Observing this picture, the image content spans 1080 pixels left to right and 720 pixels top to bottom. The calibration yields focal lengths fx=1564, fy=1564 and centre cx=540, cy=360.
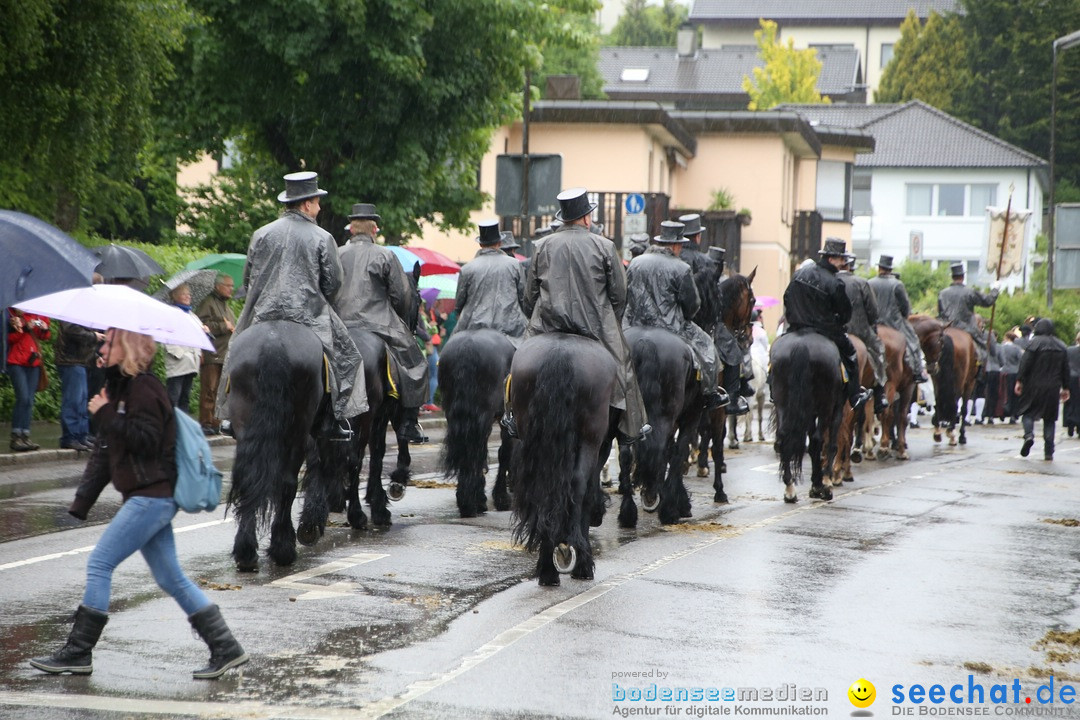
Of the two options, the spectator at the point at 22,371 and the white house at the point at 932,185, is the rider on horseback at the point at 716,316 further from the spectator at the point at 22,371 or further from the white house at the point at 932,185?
the white house at the point at 932,185

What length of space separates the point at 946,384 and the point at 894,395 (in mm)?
3775

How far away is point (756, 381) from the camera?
2344 cm

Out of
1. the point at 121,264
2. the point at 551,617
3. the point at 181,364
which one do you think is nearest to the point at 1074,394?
the point at 181,364

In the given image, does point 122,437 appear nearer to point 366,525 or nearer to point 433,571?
point 433,571

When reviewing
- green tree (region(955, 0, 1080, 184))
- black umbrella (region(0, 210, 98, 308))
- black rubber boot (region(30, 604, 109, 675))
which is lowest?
black rubber boot (region(30, 604, 109, 675))

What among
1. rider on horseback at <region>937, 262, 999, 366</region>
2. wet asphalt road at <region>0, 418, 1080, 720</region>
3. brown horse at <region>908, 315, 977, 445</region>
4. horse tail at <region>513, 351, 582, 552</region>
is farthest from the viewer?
rider on horseback at <region>937, 262, 999, 366</region>

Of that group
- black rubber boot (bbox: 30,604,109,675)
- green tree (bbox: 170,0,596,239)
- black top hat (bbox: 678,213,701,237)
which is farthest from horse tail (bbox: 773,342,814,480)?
green tree (bbox: 170,0,596,239)

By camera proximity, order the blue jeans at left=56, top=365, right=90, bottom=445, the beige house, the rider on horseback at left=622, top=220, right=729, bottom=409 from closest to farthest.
→ the rider on horseback at left=622, top=220, right=729, bottom=409 → the blue jeans at left=56, top=365, right=90, bottom=445 → the beige house

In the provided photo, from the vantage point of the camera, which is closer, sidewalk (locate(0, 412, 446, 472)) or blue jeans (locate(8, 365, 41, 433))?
sidewalk (locate(0, 412, 446, 472))

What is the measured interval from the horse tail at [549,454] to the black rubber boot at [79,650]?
307 centimetres

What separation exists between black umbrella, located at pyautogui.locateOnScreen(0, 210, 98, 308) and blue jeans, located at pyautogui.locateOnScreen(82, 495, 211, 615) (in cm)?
198

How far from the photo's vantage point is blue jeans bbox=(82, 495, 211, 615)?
6785 millimetres

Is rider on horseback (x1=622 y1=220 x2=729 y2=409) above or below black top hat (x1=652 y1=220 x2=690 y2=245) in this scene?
below

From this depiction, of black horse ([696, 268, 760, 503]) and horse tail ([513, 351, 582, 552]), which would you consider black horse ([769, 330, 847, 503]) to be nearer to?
black horse ([696, 268, 760, 503])
